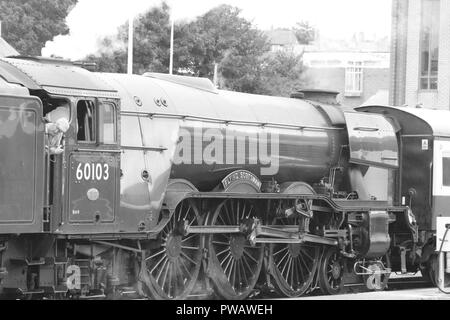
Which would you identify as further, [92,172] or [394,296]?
[394,296]

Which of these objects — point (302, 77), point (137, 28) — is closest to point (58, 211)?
point (137, 28)

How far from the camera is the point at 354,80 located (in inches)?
2475

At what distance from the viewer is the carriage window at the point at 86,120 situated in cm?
1161

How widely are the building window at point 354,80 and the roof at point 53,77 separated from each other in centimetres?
4822

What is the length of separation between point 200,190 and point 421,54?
2553cm

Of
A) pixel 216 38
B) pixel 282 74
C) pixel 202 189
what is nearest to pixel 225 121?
pixel 202 189

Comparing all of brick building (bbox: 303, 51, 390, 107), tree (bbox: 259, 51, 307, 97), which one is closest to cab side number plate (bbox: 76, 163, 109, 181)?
tree (bbox: 259, 51, 307, 97)

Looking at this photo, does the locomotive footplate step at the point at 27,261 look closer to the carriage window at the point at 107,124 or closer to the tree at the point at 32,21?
the carriage window at the point at 107,124

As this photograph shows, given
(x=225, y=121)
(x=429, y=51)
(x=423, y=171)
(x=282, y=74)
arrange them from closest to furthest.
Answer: (x=225, y=121), (x=423, y=171), (x=429, y=51), (x=282, y=74)

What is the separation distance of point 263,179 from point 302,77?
32444 millimetres

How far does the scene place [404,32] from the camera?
1503 inches

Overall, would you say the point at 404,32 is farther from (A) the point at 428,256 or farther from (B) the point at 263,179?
(B) the point at 263,179

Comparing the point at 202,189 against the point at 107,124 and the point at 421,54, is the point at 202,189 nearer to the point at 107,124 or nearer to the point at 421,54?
the point at 107,124

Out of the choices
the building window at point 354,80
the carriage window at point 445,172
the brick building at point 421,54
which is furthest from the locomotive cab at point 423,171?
the building window at point 354,80
